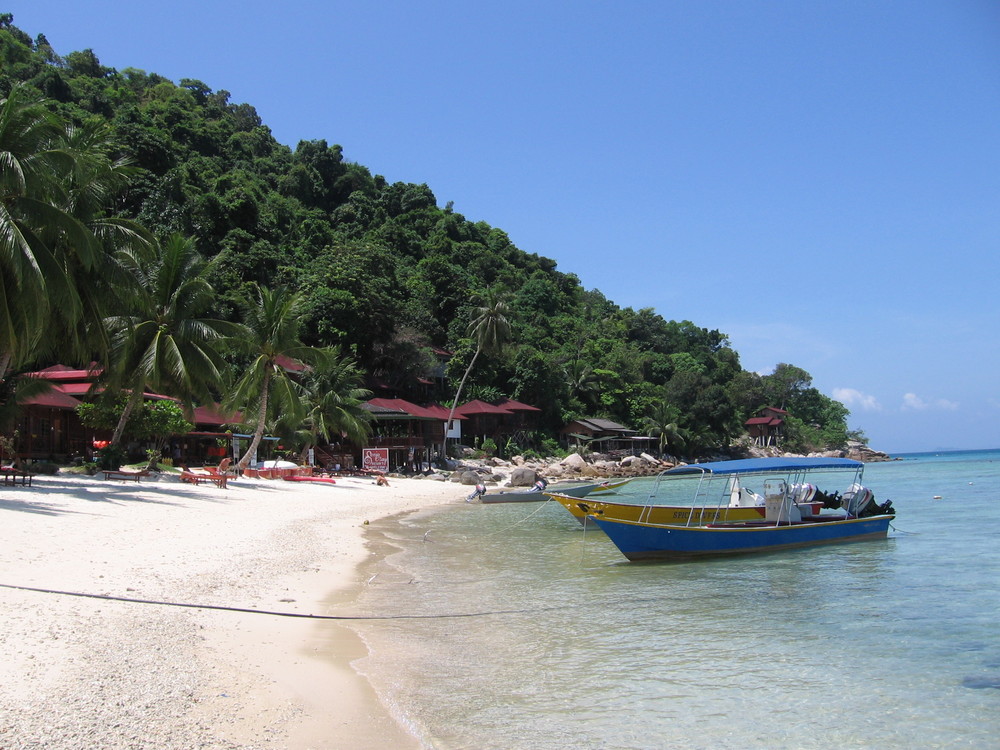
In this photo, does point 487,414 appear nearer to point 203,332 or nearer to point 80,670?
point 203,332

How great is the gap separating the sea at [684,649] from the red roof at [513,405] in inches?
1464

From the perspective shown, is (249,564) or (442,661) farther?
(249,564)

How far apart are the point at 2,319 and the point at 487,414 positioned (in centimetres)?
4015

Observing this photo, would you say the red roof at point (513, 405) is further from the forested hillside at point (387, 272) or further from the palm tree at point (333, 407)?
the palm tree at point (333, 407)

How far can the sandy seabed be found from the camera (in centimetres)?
488

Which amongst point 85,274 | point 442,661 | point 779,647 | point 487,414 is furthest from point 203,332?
point 487,414

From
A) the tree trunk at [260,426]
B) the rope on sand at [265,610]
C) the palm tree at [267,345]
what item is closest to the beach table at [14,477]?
the palm tree at [267,345]

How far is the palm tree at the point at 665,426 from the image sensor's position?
65.2 meters

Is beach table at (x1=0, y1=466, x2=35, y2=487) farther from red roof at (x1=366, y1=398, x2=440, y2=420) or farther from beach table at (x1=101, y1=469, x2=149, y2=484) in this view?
red roof at (x1=366, y1=398, x2=440, y2=420)

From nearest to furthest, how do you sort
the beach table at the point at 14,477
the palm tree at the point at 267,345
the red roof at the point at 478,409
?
the beach table at the point at 14,477 → the palm tree at the point at 267,345 → the red roof at the point at 478,409

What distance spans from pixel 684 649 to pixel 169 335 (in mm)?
18946

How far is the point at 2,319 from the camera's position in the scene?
14477 mm

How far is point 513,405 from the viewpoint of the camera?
53.8m

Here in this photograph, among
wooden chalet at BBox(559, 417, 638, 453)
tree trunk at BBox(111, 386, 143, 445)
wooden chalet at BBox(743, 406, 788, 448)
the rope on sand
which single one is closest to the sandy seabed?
the rope on sand
